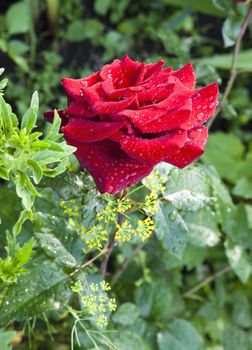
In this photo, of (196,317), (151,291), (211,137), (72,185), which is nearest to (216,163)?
(211,137)

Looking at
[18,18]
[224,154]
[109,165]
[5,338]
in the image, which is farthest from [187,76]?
[18,18]

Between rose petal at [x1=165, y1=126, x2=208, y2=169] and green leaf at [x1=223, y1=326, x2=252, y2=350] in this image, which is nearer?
rose petal at [x1=165, y1=126, x2=208, y2=169]

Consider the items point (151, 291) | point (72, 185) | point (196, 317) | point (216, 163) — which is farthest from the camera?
point (216, 163)

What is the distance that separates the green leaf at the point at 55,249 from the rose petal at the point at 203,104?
0.29 m

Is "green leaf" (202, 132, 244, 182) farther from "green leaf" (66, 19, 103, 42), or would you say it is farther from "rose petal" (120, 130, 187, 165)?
"rose petal" (120, 130, 187, 165)

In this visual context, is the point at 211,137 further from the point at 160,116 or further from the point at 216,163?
the point at 160,116

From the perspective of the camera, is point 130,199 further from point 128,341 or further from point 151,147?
point 128,341

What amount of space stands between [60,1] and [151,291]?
3.93 ft

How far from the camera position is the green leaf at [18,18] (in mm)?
1960

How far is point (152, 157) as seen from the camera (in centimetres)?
74

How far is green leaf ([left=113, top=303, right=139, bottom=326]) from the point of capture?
3.76 feet

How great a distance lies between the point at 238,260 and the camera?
4.31ft

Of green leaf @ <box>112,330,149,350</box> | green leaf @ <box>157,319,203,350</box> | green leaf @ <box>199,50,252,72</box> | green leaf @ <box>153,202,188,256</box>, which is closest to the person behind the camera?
green leaf @ <box>153,202,188,256</box>

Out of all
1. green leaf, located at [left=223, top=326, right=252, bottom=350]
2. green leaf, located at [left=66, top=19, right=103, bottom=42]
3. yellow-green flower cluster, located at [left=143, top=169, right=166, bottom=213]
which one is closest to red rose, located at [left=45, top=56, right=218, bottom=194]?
yellow-green flower cluster, located at [left=143, top=169, right=166, bottom=213]
